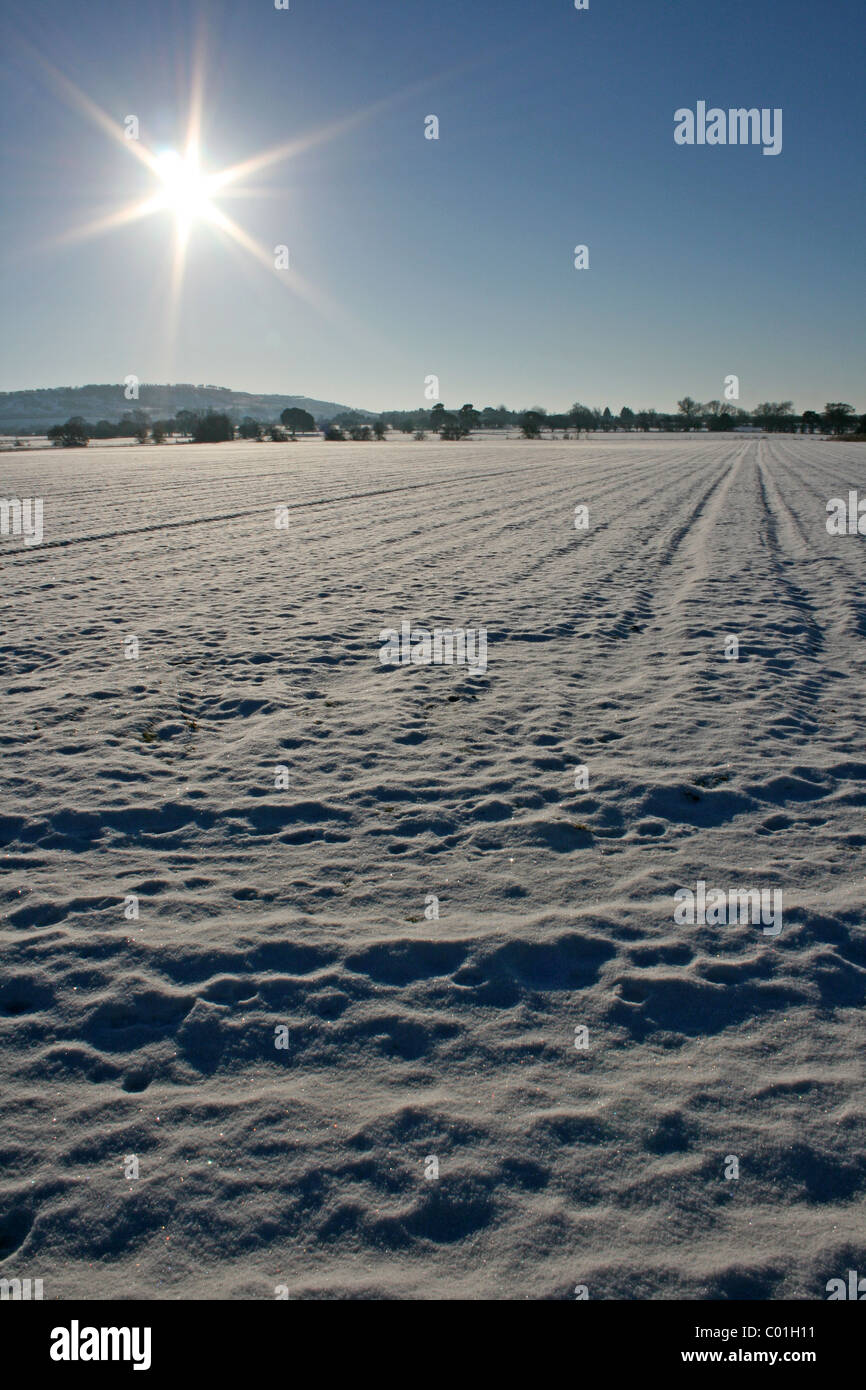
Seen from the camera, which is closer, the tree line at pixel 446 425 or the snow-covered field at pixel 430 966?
the snow-covered field at pixel 430 966

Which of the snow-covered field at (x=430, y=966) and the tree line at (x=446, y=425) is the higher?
the tree line at (x=446, y=425)

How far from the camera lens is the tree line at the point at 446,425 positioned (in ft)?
345

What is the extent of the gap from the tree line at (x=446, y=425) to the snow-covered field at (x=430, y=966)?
298ft

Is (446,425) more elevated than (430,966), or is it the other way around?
(446,425)

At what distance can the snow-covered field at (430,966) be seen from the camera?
282cm

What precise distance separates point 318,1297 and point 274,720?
5.22 m

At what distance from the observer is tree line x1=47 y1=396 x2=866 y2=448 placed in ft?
345

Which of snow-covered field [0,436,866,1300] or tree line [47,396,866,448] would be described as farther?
tree line [47,396,866,448]

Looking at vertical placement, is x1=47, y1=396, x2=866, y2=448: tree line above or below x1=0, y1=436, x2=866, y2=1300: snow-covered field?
above

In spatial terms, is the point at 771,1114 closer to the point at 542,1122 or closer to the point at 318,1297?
the point at 542,1122

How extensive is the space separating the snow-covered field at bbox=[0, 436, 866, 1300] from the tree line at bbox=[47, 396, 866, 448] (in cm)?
9094

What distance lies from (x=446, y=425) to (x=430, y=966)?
136 meters

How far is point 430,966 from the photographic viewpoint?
4.18 meters

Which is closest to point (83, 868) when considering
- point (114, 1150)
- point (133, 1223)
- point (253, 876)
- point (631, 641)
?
point (253, 876)
